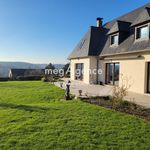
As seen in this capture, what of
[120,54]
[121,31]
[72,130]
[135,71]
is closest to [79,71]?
[121,31]

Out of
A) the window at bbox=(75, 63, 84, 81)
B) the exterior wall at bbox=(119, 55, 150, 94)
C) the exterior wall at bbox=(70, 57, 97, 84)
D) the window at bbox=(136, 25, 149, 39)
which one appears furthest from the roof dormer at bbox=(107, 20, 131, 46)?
the window at bbox=(75, 63, 84, 81)

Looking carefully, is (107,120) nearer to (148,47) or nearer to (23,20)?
(148,47)

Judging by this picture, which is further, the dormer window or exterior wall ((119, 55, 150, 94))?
the dormer window

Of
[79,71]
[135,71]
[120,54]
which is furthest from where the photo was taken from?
[79,71]

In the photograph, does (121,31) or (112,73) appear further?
(112,73)

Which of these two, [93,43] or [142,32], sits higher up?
[93,43]

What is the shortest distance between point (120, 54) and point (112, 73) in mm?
3047

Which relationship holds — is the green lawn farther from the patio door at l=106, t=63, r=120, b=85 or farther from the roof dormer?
the roof dormer

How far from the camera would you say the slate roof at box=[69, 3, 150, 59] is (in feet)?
52.7

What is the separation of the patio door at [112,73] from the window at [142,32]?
369 cm

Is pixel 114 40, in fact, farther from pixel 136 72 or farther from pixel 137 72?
pixel 137 72

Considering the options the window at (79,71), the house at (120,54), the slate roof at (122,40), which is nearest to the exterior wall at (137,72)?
the house at (120,54)

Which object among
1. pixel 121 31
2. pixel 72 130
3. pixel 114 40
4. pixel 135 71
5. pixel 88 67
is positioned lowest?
pixel 72 130

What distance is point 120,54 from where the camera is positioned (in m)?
18.0
